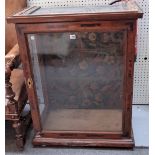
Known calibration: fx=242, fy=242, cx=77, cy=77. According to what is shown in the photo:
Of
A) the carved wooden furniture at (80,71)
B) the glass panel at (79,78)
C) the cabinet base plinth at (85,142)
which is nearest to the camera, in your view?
the carved wooden furniture at (80,71)

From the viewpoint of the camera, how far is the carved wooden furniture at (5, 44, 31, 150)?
4.25ft

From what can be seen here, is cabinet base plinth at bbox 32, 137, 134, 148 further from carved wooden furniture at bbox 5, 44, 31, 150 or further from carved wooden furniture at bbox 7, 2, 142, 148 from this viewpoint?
carved wooden furniture at bbox 5, 44, 31, 150

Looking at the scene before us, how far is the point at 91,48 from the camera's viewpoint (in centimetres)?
129

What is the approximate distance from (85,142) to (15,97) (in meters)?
0.49

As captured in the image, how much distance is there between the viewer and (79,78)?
1.42 meters

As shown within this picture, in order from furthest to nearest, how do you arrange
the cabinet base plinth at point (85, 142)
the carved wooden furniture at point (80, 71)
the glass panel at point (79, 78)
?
the cabinet base plinth at point (85, 142)
the glass panel at point (79, 78)
the carved wooden furniture at point (80, 71)

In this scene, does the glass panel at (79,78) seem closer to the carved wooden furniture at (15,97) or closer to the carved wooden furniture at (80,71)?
the carved wooden furniture at (80,71)

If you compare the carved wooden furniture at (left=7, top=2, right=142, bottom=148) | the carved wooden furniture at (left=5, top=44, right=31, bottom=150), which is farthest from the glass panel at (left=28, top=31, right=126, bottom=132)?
the carved wooden furniture at (left=5, top=44, right=31, bottom=150)

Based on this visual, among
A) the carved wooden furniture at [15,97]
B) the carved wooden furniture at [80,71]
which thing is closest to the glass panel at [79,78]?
the carved wooden furniture at [80,71]

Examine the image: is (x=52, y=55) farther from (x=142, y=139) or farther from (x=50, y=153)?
(x=142, y=139)

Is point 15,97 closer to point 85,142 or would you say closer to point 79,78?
point 79,78

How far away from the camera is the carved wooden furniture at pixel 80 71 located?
1137 mm

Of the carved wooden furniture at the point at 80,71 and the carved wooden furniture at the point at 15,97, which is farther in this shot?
the carved wooden furniture at the point at 15,97

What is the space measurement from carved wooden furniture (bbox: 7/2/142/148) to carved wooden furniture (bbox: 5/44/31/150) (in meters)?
0.09
